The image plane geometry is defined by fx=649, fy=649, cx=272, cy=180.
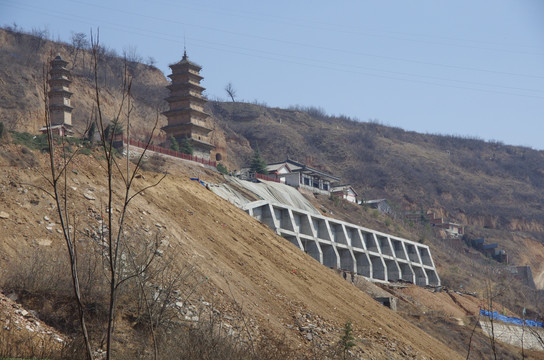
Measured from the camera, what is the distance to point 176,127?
71.1 meters

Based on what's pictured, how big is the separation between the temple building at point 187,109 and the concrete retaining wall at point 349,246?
2399cm

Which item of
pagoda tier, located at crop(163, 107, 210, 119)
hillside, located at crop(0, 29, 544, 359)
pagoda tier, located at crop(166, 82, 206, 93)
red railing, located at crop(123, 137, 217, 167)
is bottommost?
hillside, located at crop(0, 29, 544, 359)

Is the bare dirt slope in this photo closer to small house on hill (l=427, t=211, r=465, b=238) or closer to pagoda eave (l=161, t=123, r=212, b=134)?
pagoda eave (l=161, t=123, r=212, b=134)

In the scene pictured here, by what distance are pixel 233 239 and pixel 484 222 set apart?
9538 centimetres

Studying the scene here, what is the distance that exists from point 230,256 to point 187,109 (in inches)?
1911

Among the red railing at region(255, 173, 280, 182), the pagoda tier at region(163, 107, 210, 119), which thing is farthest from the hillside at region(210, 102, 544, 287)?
the pagoda tier at region(163, 107, 210, 119)

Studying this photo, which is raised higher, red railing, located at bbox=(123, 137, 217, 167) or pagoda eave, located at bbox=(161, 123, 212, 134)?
pagoda eave, located at bbox=(161, 123, 212, 134)

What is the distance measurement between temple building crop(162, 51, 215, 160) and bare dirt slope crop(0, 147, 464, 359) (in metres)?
40.6

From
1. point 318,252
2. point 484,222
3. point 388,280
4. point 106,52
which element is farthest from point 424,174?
point 318,252

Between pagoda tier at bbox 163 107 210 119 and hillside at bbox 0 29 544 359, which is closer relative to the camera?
hillside at bbox 0 29 544 359

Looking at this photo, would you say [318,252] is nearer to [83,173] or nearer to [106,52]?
[83,173]

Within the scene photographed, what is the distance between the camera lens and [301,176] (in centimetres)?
7912

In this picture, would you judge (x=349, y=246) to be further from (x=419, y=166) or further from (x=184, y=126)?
(x=419, y=166)

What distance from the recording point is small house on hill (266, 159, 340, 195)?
77.3 meters
